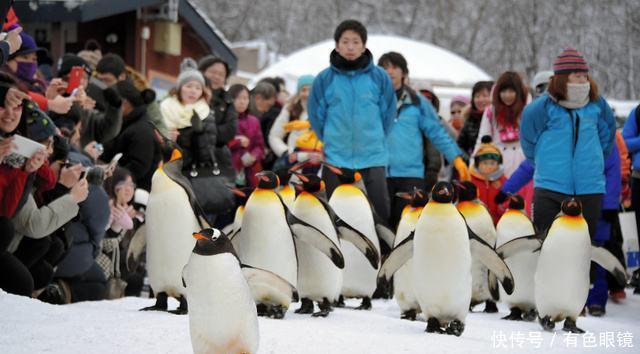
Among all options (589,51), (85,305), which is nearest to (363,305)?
(85,305)

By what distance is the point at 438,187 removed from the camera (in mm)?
5109

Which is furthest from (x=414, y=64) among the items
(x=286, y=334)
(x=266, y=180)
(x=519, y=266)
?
(x=286, y=334)

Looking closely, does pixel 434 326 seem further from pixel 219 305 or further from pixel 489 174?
pixel 489 174

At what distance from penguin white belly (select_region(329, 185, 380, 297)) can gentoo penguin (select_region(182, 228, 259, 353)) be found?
2380mm

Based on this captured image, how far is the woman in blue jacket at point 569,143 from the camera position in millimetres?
6395

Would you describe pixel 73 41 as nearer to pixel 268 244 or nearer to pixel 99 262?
pixel 99 262

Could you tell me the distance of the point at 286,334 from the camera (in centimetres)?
457

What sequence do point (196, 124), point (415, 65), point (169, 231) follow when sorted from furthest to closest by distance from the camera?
point (415, 65) < point (196, 124) < point (169, 231)

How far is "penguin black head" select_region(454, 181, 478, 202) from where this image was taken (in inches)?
251

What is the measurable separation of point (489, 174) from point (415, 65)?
10.5 meters

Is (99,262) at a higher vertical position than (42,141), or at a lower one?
lower

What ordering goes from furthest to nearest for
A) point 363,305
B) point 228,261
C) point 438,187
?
1. point 363,305
2. point 438,187
3. point 228,261

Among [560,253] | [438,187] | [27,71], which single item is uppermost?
[27,71]

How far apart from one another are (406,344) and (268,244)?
1057 mm
